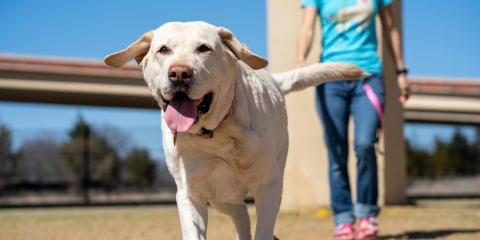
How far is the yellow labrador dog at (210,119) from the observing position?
7.31ft

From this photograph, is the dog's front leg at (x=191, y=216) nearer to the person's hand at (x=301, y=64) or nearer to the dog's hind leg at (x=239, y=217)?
the dog's hind leg at (x=239, y=217)

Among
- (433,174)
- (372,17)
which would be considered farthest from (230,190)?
(433,174)

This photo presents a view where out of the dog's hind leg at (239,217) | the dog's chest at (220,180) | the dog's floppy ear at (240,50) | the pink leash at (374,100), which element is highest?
the dog's floppy ear at (240,50)

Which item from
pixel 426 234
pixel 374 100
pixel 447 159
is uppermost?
pixel 374 100

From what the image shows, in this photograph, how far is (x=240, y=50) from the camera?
99.0 inches

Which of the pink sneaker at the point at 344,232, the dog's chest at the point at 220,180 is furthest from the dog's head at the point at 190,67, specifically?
the pink sneaker at the point at 344,232

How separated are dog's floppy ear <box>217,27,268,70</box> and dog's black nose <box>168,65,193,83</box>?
19.5 inches

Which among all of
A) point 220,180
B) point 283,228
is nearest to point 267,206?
point 220,180

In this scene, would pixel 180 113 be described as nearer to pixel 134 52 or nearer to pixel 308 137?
pixel 134 52

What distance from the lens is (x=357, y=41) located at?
416 cm

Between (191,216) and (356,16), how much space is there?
8.72 feet

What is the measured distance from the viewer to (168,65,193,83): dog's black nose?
209 cm

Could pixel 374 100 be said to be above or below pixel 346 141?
above

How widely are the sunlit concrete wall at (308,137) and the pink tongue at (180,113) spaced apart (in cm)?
601
